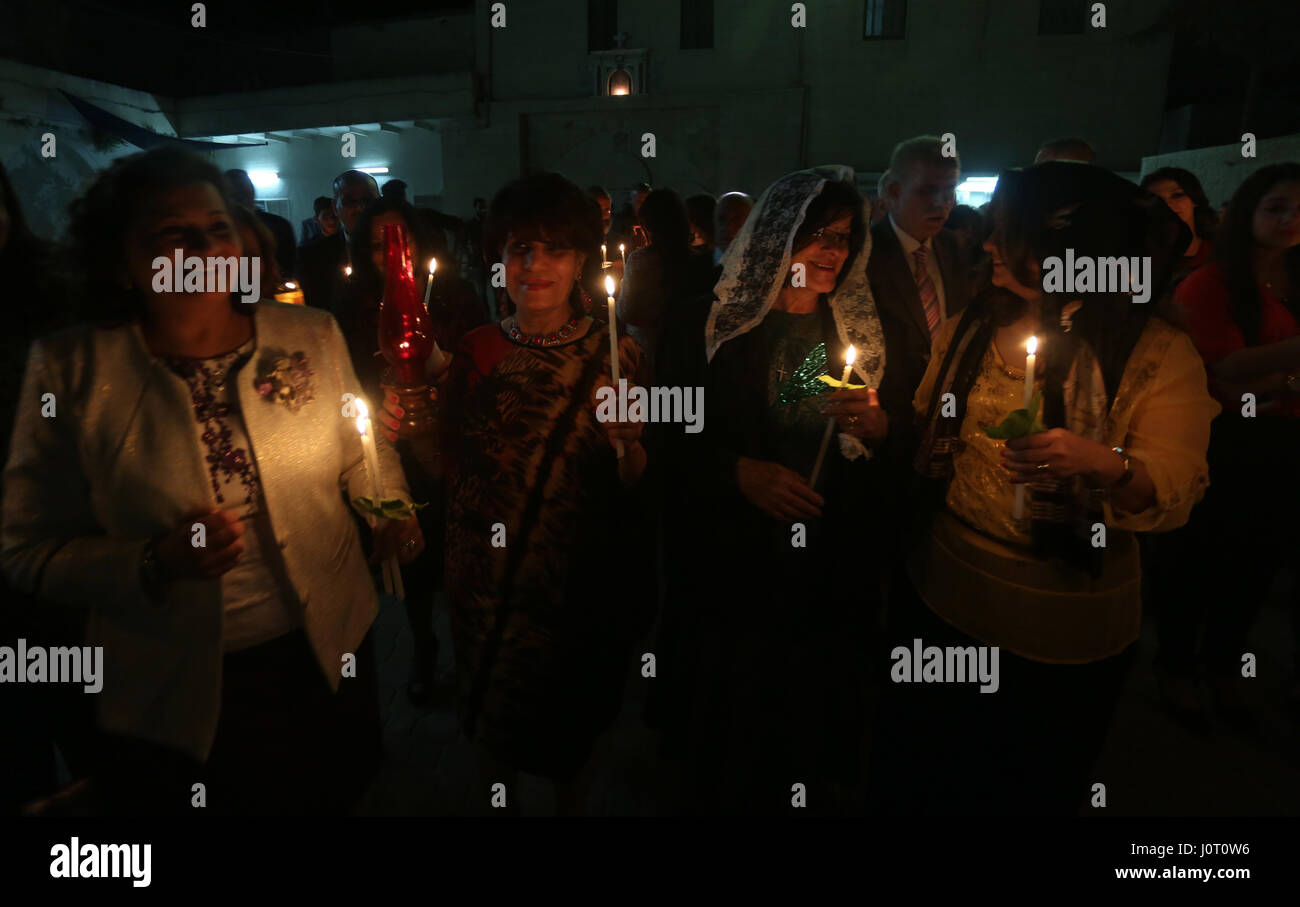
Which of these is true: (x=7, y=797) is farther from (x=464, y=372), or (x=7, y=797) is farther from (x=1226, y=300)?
(x=1226, y=300)

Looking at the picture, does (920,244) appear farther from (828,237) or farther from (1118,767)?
(1118,767)

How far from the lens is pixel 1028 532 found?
1986 millimetres

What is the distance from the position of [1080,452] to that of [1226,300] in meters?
2.04

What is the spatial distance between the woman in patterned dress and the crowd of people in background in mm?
12

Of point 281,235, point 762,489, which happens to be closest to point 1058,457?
point 762,489

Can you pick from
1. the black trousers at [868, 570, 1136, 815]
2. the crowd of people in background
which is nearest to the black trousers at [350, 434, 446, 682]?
the crowd of people in background

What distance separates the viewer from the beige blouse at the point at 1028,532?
185 cm

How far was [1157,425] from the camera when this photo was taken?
1.86m

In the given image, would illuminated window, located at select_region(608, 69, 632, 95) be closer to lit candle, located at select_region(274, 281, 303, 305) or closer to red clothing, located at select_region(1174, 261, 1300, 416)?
red clothing, located at select_region(1174, 261, 1300, 416)

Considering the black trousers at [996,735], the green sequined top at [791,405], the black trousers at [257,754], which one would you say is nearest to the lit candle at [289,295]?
the black trousers at [257,754]

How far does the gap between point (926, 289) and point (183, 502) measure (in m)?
3.50

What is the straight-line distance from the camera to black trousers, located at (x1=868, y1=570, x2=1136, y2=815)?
203 centimetres

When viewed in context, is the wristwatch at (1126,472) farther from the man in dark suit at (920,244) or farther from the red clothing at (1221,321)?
the red clothing at (1221,321)
